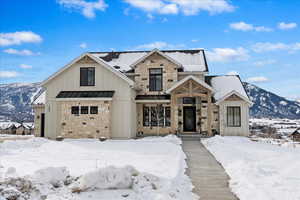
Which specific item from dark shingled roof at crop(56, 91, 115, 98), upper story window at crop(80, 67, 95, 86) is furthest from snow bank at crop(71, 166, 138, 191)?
upper story window at crop(80, 67, 95, 86)

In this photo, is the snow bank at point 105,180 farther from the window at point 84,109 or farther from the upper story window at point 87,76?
the upper story window at point 87,76

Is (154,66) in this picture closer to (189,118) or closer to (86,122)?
(189,118)

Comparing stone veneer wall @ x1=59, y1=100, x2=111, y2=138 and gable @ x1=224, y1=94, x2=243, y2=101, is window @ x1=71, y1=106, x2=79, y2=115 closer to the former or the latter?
stone veneer wall @ x1=59, y1=100, x2=111, y2=138

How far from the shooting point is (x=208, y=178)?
28.4ft

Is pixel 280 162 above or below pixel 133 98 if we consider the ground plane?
below

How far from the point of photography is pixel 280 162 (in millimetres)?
9703

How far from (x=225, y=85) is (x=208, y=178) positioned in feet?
55.6

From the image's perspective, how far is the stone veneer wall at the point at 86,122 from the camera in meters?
20.8

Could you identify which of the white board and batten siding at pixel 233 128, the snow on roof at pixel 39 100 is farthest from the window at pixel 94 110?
the white board and batten siding at pixel 233 128

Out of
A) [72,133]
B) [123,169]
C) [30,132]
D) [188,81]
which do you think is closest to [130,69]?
[188,81]

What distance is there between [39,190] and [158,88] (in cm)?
1850

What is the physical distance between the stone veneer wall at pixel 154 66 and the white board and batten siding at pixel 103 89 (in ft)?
7.20

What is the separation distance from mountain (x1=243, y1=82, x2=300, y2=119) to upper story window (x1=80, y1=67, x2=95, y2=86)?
126 meters

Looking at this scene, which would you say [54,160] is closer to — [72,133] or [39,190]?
[39,190]
